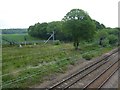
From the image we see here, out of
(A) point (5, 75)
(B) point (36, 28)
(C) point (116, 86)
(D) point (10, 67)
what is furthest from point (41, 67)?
(B) point (36, 28)

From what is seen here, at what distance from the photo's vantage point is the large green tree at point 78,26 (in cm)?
5166

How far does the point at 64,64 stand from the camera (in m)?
31.5

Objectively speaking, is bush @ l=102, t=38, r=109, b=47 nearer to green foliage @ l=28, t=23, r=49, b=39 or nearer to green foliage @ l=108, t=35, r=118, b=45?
green foliage @ l=108, t=35, r=118, b=45

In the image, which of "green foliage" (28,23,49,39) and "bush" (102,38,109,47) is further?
"green foliage" (28,23,49,39)

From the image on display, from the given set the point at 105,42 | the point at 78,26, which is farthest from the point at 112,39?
the point at 78,26

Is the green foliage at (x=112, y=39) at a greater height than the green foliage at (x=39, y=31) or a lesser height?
lesser

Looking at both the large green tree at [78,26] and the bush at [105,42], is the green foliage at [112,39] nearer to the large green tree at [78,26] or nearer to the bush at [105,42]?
the bush at [105,42]

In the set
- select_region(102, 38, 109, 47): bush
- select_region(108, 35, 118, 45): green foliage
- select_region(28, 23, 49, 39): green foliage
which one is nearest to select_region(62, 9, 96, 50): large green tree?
select_region(102, 38, 109, 47): bush

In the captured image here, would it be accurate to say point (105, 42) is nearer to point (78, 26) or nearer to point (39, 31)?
point (78, 26)

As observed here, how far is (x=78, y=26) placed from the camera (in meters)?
51.2

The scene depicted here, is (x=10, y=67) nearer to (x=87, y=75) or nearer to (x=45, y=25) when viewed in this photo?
(x=87, y=75)

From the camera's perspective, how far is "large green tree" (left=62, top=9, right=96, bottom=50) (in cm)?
5166

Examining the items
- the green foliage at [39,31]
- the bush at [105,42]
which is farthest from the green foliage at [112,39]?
the green foliage at [39,31]

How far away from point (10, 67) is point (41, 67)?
3182 millimetres
